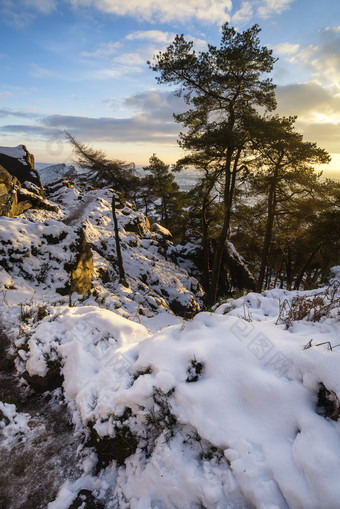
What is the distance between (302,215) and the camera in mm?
12461

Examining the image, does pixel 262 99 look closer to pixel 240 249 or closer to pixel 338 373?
pixel 338 373

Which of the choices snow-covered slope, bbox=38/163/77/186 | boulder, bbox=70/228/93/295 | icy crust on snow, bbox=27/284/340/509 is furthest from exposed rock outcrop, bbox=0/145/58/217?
icy crust on snow, bbox=27/284/340/509

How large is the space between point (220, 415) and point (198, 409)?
0.21m

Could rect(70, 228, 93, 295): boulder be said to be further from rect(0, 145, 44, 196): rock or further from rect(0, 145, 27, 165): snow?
rect(0, 145, 27, 165): snow

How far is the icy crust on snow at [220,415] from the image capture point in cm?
170

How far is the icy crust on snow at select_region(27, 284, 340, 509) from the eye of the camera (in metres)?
1.70

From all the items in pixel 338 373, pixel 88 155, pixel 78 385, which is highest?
pixel 88 155

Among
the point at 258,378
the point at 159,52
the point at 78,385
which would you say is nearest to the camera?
the point at 258,378

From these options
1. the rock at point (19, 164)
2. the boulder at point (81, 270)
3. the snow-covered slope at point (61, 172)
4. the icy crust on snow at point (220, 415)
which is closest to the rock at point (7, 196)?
the boulder at point (81, 270)

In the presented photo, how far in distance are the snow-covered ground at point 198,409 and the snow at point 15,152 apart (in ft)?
53.5

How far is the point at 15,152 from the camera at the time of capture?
1644cm

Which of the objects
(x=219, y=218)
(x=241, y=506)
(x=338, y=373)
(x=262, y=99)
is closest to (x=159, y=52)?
(x=262, y=99)

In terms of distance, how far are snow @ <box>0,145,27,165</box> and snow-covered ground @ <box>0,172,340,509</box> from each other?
16292mm

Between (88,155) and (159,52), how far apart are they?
11.0 meters
